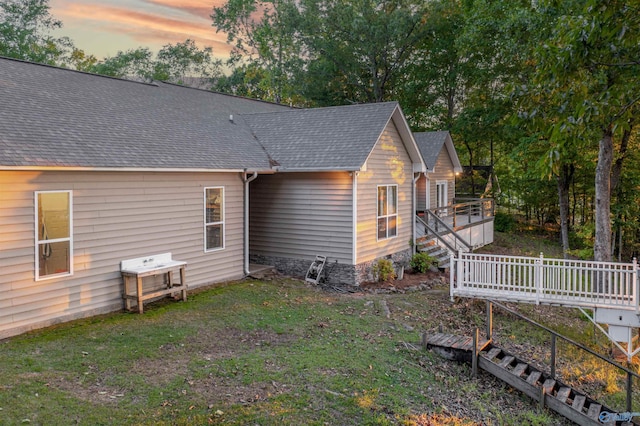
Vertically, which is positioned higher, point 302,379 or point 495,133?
point 495,133

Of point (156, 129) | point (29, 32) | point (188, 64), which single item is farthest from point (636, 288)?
point (188, 64)

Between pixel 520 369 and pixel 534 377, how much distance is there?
26cm

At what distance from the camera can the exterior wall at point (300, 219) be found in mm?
13461

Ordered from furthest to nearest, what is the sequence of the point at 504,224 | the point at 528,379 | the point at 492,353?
the point at 504,224 → the point at 492,353 → the point at 528,379

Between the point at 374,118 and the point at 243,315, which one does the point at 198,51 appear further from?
the point at 243,315

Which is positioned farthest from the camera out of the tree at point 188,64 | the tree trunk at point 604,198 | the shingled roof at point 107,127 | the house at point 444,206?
the tree at point 188,64

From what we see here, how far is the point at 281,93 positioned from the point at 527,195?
2092 cm

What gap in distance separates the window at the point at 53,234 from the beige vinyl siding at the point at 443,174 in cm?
1672

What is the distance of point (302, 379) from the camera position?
23.0 feet

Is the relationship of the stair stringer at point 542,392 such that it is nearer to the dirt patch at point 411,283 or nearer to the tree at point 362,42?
the dirt patch at point 411,283

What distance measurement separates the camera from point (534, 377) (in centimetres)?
831

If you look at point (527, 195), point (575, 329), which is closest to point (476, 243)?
point (575, 329)

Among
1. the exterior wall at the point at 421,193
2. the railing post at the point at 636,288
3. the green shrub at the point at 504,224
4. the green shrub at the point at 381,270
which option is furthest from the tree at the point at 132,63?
the railing post at the point at 636,288

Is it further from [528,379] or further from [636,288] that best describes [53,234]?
[636,288]
